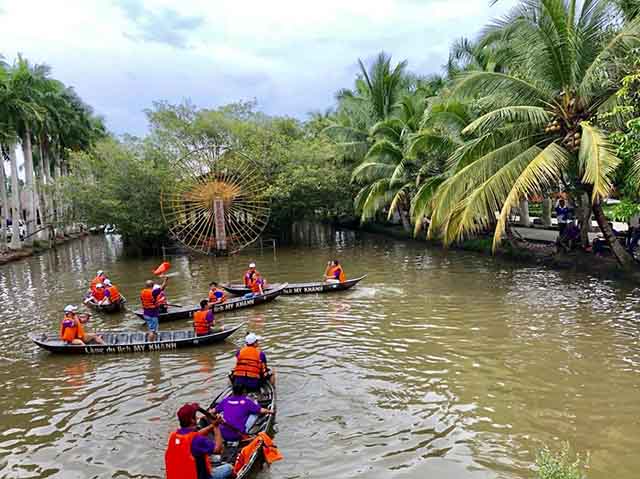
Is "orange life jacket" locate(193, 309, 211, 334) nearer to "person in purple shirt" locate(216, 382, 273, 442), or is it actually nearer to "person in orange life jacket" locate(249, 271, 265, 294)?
"person in orange life jacket" locate(249, 271, 265, 294)

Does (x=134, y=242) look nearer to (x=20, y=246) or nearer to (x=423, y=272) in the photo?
(x=20, y=246)

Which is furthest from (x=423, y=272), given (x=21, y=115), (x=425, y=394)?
(x=21, y=115)

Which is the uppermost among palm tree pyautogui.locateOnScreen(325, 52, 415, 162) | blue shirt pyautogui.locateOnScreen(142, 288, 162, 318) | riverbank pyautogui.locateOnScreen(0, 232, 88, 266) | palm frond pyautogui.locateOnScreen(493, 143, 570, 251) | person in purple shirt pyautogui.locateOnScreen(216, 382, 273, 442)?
palm tree pyautogui.locateOnScreen(325, 52, 415, 162)

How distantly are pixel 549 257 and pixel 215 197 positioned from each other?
1831cm

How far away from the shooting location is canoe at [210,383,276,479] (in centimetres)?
687

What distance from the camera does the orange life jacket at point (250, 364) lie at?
9430 millimetres

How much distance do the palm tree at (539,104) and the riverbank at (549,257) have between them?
2.03 meters

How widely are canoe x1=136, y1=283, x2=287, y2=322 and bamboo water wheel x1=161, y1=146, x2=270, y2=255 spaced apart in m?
12.5

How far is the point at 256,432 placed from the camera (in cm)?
786

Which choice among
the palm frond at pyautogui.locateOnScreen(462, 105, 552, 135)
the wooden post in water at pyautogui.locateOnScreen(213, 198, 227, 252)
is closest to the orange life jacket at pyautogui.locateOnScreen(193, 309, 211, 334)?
the palm frond at pyautogui.locateOnScreen(462, 105, 552, 135)

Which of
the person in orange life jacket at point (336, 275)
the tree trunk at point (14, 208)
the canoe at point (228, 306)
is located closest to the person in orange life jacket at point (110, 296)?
the canoe at point (228, 306)

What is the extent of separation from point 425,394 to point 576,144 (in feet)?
34.4

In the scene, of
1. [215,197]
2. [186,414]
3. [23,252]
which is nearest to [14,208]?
[23,252]

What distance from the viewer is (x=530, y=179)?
14.8 m
